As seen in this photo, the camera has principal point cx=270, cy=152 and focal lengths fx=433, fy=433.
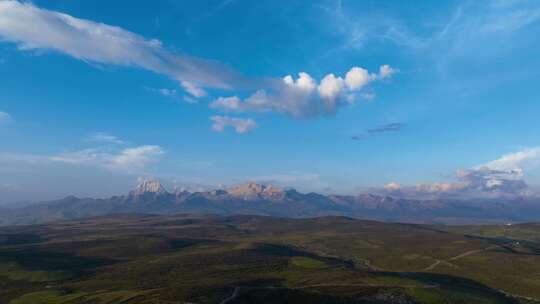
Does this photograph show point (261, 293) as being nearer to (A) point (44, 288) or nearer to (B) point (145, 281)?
(B) point (145, 281)

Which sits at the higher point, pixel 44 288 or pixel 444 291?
pixel 444 291

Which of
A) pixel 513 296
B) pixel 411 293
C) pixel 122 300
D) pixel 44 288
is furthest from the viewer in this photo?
pixel 44 288

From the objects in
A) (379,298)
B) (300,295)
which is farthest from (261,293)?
(379,298)

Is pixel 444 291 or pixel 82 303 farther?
pixel 444 291

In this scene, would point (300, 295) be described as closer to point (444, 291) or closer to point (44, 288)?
point (444, 291)

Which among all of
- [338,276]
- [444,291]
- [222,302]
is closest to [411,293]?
[444,291]

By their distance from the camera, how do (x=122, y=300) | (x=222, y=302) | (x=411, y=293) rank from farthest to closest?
(x=411, y=293) → (x=122, y=300) → (x=222, y=302)

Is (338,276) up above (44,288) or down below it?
above

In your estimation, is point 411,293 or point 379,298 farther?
point 411,293

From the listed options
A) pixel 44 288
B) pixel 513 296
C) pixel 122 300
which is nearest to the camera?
pixel 122 300
